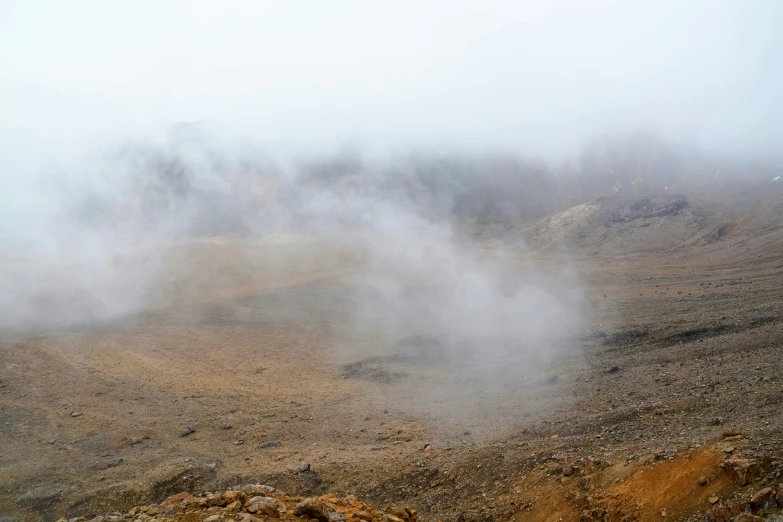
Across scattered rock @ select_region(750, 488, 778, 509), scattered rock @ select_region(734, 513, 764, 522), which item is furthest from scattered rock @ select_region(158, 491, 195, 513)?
scattered rock @ select_region(750, 488, 778, 509)

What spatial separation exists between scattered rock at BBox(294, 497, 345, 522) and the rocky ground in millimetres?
66

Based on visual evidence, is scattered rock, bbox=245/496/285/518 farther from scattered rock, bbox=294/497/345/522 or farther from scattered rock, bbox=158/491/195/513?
scattered rock, bbox=158/491/195/513

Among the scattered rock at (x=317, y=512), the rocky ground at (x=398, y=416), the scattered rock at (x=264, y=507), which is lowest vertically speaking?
the rocky ground at (x=398, y=416)

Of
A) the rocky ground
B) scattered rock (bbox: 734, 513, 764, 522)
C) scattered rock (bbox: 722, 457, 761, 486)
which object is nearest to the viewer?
scattered rock (bbox: 734, 513, 764, 522)

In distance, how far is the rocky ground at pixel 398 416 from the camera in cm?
624

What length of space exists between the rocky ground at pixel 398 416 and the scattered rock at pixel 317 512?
0.22 ft

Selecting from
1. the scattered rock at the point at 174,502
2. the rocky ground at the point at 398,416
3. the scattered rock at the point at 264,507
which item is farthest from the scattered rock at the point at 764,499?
the scattered rock at the point at 174,502

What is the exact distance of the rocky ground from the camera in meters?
6.24

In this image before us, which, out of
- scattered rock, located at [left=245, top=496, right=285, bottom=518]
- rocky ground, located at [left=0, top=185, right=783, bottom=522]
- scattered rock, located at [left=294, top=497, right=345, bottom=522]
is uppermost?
scattered rock, located at [left=245, top=496, right=285, bottom=518]

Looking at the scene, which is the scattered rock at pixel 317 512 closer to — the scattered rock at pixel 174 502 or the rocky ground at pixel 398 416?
the rocky ground at pixel 398 416

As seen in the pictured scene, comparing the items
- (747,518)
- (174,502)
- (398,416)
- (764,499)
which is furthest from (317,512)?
(398,416)

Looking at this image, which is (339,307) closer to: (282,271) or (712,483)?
(282,271)

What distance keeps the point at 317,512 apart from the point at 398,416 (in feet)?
19.6

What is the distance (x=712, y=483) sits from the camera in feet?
17.8
